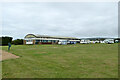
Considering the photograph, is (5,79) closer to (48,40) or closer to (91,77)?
(91,77)

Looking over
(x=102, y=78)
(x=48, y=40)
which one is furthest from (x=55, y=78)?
(x=48, y=40)

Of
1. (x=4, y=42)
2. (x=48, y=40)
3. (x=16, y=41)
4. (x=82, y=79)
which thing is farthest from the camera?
(x=48, y=40)

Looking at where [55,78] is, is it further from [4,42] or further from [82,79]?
[4,42]

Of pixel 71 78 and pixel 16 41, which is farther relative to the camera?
pixel 16 41

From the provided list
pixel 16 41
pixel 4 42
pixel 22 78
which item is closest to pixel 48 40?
pixel 16 41

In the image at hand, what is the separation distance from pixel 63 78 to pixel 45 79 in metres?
0.73

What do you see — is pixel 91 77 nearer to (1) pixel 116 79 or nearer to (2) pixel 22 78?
(1) pixel 116 79

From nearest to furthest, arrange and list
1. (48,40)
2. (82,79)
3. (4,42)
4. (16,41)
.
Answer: (82,79), (4,42), (16,41), (48,40)

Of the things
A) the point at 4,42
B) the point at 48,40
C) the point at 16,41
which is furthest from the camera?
the point at 48,40

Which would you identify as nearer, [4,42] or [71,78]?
[71,78]

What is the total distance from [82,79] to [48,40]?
45866 mm

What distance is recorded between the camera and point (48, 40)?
4891 centimetres

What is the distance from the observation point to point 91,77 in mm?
3803

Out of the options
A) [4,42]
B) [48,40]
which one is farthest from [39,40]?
[4,42]
